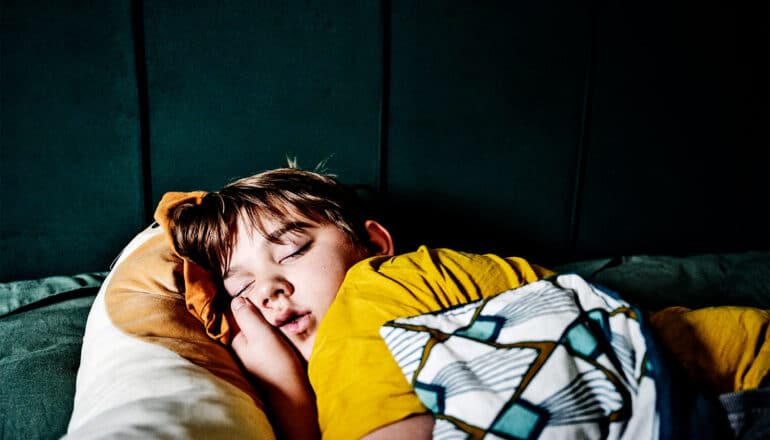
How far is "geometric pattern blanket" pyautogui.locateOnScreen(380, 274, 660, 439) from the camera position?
0.49 m

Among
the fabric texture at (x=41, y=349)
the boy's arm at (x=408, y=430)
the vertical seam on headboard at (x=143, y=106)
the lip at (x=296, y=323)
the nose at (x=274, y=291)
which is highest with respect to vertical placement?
the vertical seam on headboard at (x=143, y=106)

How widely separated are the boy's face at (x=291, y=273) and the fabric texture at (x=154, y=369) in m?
0.10

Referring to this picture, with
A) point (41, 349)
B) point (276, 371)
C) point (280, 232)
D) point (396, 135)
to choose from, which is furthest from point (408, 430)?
point (396, 135)

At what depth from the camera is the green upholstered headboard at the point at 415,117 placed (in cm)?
118

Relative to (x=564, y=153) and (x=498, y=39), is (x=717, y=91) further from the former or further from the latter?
(x=498, y=39)

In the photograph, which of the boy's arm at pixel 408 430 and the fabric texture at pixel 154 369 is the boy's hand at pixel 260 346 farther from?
the boy's arm at pixel 408 430

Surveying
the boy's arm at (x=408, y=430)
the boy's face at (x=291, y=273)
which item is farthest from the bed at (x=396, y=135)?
the boy's arm at (x=408, y=430)

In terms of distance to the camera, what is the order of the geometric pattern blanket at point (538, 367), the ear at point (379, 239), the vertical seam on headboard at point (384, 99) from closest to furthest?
1. the geometric pattern blanket at point (538, 367)
2. the ear at point (379, 239)
3. the vertical seam on headboard at point (384, 99)

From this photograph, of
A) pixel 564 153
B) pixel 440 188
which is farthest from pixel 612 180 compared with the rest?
pixel 440 188

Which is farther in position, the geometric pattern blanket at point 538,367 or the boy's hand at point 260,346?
the boy's hand at point 260,346

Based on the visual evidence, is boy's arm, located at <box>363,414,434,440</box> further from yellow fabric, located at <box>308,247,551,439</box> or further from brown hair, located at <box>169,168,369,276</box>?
brown hair, located at <box>169,168,369,276</box>

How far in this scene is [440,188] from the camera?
1.47 metres

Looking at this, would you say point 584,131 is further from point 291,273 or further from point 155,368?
point 155,368

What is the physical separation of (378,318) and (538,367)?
0.23 m
